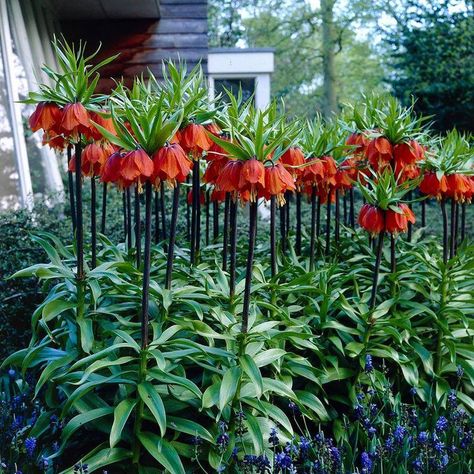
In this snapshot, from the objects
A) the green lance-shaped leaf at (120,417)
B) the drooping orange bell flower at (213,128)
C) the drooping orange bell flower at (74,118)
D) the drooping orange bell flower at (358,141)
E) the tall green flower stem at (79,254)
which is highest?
the drooping orange bell flower at (74,118)

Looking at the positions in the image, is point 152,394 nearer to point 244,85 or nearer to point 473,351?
point 473,351

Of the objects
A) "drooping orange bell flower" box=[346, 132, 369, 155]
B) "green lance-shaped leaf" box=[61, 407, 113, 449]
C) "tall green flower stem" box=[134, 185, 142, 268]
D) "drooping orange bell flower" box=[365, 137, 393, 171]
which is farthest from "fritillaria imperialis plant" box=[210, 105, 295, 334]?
"drooping orange bell flower" box=[346, 132, 369, 155]

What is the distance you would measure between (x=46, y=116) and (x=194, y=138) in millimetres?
575

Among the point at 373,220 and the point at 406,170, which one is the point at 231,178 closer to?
the point at 373,220

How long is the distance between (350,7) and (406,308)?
2180cm

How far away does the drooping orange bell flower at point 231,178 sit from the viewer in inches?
95.4

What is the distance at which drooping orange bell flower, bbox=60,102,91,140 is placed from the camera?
2.54m

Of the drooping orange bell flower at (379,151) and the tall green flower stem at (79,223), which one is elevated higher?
the drooping orange bell flower at (379,151)

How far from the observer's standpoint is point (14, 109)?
6.77 m

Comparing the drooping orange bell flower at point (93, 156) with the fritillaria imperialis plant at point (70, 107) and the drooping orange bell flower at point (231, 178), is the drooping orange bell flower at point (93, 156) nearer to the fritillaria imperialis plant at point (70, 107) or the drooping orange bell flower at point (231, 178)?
the fritillaria imperialis plant at point (70, 107)

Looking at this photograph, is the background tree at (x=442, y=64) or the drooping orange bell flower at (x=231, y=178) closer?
the drooping orange bell flower at (x=231, y=178)

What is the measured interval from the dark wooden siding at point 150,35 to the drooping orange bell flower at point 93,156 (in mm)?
6552

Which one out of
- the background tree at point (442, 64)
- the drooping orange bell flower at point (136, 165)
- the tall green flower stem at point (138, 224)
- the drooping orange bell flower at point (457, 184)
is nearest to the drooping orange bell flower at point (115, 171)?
the drooping orange bell flower at point (136, 165)

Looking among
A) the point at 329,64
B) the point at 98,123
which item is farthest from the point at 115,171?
the point at 329,64
